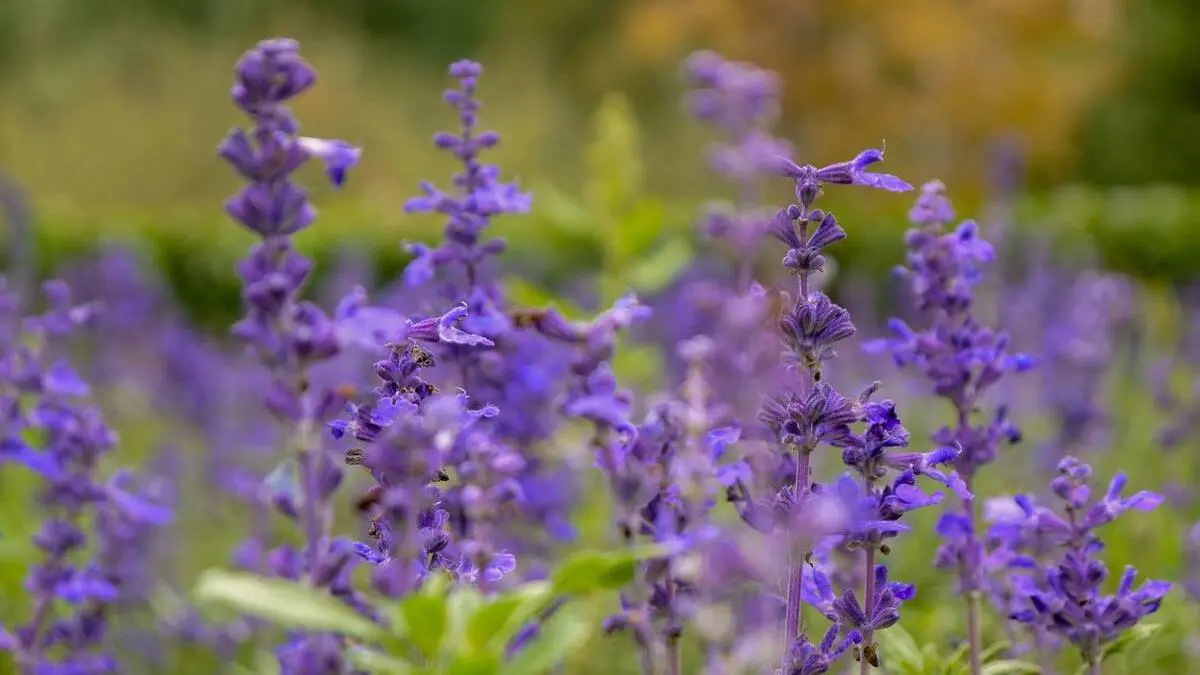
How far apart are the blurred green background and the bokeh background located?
54mm

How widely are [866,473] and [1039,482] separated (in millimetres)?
3905

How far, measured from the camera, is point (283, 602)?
1083 millimetres

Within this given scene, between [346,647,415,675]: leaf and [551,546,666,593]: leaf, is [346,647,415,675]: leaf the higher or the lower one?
the lower one

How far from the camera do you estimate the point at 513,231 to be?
526 inches

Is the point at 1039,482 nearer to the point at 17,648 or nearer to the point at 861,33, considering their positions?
the point at 17,648

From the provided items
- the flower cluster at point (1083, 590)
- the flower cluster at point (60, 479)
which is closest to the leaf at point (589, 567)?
the flower cluster at point (1083, 590)

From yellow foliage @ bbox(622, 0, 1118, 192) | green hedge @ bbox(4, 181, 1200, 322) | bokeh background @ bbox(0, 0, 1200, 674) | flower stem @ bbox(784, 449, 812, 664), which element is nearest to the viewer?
flower stem @ bbox(784, 449, 812, 664)

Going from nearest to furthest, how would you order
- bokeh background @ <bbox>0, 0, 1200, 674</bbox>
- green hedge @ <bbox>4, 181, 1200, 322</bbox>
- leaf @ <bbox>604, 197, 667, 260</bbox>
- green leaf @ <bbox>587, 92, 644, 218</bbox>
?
leaf @ <bbox>604, 197, 667, 260</bbox> < green leaf @ <bbox>587, 92, 644, 218</bbox> < bokeh background @ <bbox>0, 0, 1200, 674</bbox> < green hedge @ <bbox>4, 181, 1200, 322</bbox>

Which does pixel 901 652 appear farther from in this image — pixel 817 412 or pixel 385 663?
pixel 385 663

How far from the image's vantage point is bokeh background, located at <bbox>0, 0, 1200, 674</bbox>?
6.55 m

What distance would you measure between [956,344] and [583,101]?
87.8 ft

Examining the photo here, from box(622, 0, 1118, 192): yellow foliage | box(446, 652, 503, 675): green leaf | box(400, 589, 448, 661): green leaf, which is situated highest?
box(622, 0, 1118, 192): yellow foliage

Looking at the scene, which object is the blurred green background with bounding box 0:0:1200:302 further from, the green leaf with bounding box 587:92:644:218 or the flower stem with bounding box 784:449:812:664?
the flower stem with bounding box 784:449:812:664

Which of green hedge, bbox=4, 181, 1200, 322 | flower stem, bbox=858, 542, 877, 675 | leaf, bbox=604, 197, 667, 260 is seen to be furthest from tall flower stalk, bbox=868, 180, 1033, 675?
green hedge, bbox=4, 181, 1200, 322
